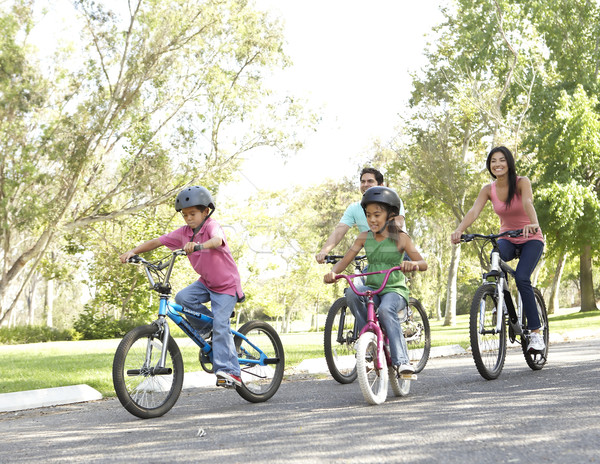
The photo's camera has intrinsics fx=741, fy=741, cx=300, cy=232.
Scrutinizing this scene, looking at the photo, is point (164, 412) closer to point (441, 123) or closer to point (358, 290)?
point (358, 290)

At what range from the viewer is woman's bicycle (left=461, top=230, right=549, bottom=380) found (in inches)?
283

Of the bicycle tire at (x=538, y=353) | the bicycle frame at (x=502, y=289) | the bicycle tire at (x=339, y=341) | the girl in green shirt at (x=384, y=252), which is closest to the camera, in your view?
the girl in green shirt at (x=384, y=252)

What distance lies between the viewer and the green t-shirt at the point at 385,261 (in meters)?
6.54

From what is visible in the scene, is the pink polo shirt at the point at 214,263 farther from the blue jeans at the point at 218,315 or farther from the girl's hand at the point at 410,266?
the girl's hand at the point at 410,266

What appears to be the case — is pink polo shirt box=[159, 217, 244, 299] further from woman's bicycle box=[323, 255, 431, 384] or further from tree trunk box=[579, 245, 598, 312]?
tree trunk box=[579, 245, 598, 312]

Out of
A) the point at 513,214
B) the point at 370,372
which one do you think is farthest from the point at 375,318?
the point at 513,214

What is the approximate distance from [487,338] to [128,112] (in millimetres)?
21043

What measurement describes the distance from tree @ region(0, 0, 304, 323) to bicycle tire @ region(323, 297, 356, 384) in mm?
18564

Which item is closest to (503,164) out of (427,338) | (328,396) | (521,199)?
(521,199)

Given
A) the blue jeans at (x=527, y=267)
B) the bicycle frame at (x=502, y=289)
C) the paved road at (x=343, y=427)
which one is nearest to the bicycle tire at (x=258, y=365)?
the paved road at (x=343, y=427)

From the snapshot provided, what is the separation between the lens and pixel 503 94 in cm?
2992

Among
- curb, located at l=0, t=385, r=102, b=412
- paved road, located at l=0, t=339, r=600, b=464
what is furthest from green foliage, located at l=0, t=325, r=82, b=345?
paved road, located at l=0, t=339, r=600, b=464

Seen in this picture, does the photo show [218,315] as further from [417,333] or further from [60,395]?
[417,333]

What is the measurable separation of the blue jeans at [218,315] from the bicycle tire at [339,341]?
151 cm
